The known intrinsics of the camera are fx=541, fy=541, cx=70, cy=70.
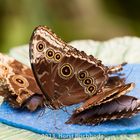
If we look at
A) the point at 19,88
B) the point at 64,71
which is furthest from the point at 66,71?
the point at 19,88

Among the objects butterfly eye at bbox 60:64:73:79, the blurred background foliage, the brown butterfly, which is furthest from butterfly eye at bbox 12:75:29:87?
the blurred background foliage

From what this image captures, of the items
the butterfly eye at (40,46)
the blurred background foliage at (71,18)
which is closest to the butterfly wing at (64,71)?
the butterfly eye at (40,46)

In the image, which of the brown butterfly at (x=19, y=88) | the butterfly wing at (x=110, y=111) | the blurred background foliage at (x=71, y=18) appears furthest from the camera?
the blurred background foliage at (x=71, y=18)

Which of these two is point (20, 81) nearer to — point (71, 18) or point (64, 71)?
point (64, 71)

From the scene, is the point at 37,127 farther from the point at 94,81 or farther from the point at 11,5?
the point at 11,5

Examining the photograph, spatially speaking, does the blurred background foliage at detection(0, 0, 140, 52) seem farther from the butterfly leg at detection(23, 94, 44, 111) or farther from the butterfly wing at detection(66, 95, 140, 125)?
the butterfly wing at detection(66, 95, 140, 125)

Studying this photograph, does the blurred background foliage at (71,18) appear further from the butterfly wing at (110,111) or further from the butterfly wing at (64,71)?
the butterfly wing at (110,111)

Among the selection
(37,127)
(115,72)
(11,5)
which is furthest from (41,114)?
(11,5)
